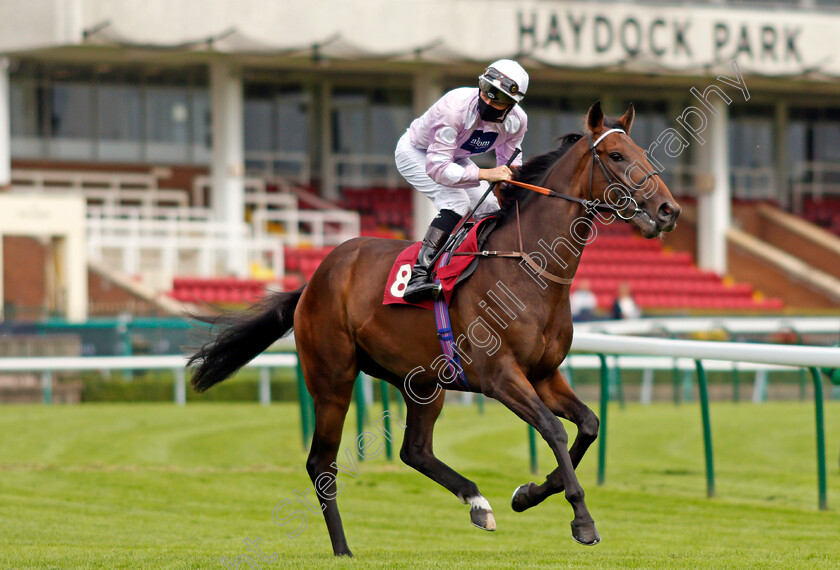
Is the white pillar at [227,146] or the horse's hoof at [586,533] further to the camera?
the white pillar at [227,146]

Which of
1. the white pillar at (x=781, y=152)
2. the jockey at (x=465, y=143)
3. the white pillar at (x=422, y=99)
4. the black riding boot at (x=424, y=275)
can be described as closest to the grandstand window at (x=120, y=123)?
the white pillar at (x=422, y=99)

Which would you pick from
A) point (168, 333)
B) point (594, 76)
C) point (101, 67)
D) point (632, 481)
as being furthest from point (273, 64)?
point (632, 481)

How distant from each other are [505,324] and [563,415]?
1.60 ft

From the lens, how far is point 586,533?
4395 mm

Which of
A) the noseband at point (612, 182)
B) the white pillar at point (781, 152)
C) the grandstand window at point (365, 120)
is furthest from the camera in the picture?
the white pillar at point (781, 152)

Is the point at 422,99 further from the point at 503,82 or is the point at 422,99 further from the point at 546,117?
the point at 503,82

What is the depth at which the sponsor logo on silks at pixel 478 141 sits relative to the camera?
5328mm

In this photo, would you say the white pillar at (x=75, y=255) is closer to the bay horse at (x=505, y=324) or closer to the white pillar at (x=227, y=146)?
the white pillar at (x=227, y=146)

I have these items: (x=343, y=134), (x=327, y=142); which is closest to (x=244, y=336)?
(x=327, y=142)

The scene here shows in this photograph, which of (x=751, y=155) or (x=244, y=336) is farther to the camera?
(x=751, y=155)

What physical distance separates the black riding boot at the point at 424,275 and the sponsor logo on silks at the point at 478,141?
43cm

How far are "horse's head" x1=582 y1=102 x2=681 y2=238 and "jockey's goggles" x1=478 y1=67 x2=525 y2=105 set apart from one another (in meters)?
0.33

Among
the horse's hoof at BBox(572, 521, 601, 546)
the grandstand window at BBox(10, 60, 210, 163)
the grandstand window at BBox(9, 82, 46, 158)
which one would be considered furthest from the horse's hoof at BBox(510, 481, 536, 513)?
the grandstand window at BBox(9, 82, 46, 158)

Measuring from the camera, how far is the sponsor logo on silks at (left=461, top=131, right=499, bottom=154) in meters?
5.33
